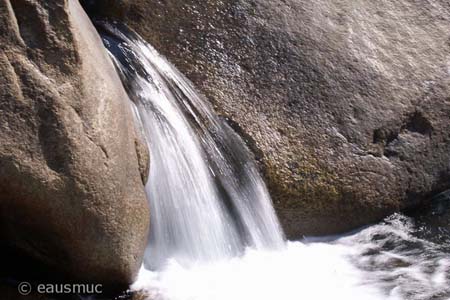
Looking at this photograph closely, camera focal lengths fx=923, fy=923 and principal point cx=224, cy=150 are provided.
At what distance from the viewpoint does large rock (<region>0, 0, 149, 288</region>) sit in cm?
359

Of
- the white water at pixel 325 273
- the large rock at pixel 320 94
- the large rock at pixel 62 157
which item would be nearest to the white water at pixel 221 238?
the white water at pixel 325 273

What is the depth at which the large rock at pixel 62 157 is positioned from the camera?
3.59 metres

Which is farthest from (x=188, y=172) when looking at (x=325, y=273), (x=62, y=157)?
(x=62, y=157)

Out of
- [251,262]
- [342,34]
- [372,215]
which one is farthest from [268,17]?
[251,262]

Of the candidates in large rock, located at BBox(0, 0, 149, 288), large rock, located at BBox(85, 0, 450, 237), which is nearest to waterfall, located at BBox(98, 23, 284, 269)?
large rock, located at BBox(85, 0, 450, 237)

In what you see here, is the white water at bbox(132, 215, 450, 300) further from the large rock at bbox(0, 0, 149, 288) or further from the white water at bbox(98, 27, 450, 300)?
the large rock at bbox(0, 0, 149, 288)

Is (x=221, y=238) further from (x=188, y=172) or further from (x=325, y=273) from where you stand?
(x=325, y=273)

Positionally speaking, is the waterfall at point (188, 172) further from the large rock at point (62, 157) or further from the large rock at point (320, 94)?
the large rock at point (62, 157)

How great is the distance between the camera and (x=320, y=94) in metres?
5.35

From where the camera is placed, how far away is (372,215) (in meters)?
5.22

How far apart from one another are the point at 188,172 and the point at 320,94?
116cm

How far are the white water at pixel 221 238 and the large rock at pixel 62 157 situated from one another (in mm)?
361

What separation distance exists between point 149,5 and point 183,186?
4.05 ft

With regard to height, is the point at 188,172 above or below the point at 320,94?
below
